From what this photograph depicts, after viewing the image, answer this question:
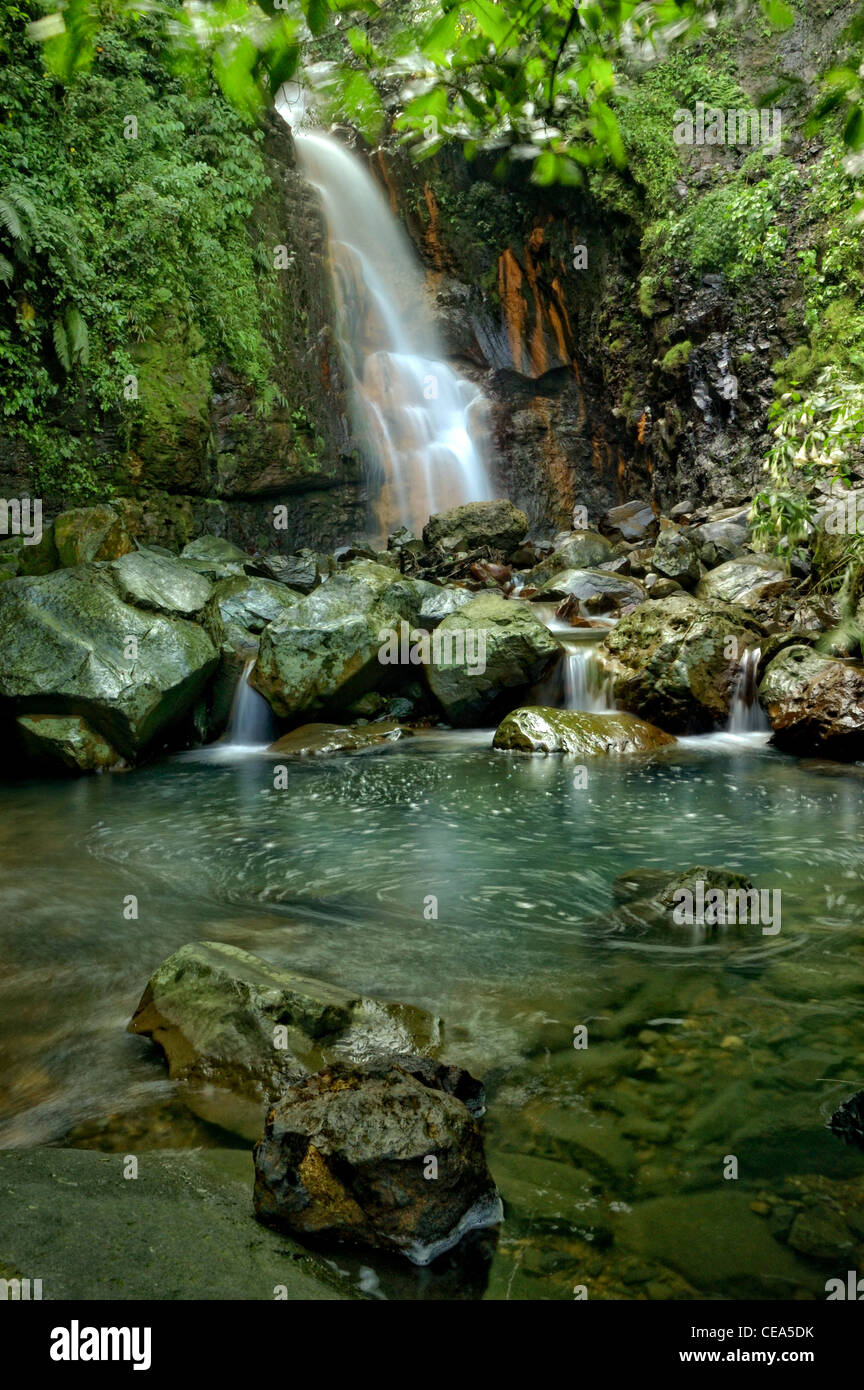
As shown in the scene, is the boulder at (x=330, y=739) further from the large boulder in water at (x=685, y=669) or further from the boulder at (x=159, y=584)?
the large boulder in water at (x=685, y=669)

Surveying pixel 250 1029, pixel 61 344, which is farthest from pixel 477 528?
pixel 250 1029

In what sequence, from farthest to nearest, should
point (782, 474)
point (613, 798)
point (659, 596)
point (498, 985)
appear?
point (659, 596)
point (782, 474)
point (613, 798)
point (498, 985)

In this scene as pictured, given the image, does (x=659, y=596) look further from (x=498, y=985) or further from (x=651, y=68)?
(x=651, y=68)

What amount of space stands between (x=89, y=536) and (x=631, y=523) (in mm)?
11887

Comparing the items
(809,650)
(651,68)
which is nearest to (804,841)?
(809,650)

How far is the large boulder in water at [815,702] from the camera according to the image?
823 centimetres

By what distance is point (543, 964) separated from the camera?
12.7ft

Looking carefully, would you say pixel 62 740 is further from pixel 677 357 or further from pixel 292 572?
pixel 677 357

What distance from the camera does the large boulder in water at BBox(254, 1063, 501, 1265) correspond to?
79.4 inches

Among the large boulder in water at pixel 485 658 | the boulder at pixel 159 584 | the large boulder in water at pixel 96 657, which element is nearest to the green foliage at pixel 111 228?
the boulder at pixel 159 584

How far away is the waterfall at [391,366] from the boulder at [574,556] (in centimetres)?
482

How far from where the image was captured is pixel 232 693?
10398mm

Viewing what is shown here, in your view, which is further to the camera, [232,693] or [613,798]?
[232,693]
